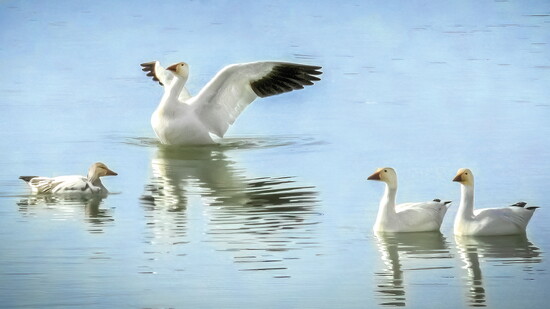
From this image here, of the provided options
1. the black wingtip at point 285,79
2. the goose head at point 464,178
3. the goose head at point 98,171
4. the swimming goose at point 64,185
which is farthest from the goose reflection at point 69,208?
the black wingtip at point 285,79

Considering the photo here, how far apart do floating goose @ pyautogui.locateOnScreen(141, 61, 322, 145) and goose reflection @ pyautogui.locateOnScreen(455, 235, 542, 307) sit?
381cm

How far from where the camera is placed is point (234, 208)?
10.0m

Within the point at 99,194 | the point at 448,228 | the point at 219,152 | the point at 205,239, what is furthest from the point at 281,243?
the point at 219,152

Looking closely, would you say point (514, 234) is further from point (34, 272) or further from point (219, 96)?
point (219, 96)

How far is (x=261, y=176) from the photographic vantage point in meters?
11.1

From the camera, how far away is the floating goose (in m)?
12.5

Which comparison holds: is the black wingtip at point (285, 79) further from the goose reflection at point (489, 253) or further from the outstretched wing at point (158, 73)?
the goose reflection at point (489, 253)

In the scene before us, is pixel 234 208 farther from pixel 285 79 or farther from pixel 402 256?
pixel 285 79

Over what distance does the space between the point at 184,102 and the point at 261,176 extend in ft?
5.83

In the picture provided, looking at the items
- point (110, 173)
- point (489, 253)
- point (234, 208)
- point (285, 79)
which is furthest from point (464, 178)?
point (285, 79)

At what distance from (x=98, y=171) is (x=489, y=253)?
313 centimetres

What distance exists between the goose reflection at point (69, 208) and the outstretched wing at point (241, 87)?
8.26 feet

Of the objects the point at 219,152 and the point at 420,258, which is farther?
the point at 219,152

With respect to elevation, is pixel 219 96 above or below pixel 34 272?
above
